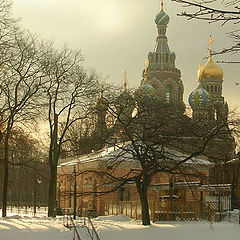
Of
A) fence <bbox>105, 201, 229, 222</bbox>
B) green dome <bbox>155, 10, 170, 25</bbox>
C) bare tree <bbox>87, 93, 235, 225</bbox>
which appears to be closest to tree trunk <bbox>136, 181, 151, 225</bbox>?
bare tree <bbox>87, 93, 235, 225</bbox>

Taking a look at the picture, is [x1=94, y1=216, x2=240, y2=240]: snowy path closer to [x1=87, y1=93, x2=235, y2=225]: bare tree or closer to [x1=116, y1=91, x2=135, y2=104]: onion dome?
[x1=87, y1=93, x2=235, y2=225]: bare tree

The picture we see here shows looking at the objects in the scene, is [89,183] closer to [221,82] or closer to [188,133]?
[188,133]

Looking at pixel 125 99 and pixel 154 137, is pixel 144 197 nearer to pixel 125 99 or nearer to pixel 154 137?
pixel 154 137

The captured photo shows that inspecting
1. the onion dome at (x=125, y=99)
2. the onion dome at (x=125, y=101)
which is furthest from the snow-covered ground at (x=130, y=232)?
the onion dome at (x=125, y=99)

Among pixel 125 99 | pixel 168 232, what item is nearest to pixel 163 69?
pixel 125 99

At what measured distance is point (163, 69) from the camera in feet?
317

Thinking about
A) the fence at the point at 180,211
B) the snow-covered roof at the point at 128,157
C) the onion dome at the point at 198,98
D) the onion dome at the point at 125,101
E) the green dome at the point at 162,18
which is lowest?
the fence at the point at 180,211

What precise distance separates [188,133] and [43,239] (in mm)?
7030

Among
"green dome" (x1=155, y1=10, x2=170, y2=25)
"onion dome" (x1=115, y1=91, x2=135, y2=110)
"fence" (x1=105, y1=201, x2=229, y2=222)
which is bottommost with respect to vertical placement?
"fence" (x1=105, y1=201, x2=229, y2=222)

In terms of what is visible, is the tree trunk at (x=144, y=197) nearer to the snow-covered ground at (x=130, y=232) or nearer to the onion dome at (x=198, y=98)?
the snow-covered ground at (x=130, y=232)

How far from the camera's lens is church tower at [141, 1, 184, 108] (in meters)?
94.9

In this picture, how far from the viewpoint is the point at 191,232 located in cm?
2256

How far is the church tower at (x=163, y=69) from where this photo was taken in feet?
311

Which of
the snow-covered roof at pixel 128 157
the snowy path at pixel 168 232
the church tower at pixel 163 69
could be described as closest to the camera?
the snowy path at pixel 168 232
